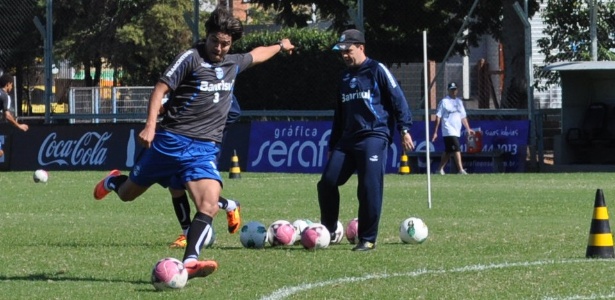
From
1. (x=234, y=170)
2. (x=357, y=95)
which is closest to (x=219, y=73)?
(x=357, y=95)

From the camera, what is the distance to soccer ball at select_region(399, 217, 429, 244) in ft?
40.1

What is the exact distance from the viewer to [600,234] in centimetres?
1047

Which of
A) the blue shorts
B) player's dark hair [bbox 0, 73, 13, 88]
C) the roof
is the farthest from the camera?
player's dark hair [bbox 0, 73, 13, 88]

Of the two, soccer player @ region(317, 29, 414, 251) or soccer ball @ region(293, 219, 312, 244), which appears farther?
soccer ball @ region(293, 219, 312, 244)

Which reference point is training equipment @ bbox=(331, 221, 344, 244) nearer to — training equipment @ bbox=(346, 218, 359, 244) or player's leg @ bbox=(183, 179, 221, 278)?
training equipment @ bbox=(346, 218, 359, 244)

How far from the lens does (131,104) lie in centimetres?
4162

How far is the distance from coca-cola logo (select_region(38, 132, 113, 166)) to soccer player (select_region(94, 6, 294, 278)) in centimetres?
2061

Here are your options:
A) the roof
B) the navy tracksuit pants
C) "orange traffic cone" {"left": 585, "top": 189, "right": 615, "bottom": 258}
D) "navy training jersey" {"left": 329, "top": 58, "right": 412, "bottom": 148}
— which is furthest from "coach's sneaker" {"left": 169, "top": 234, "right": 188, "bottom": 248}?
the roof

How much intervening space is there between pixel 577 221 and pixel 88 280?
22.8 ft

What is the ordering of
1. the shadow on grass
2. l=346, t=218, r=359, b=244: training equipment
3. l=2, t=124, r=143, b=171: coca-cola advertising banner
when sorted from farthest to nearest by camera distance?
l=2, t=124, r=143, b=171: coca-cola advertising banner, l=346, t=218, r=359, b=244: training equipment, the shadow on grass

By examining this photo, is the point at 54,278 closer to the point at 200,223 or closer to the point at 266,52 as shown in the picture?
the point at 200,223

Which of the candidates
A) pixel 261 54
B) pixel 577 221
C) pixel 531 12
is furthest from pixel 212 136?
pixel 531 12

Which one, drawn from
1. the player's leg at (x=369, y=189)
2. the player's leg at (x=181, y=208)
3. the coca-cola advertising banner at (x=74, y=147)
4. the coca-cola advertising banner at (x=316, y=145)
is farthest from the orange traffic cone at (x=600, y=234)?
the coca-cola advertising banner at (x=74, y=147)

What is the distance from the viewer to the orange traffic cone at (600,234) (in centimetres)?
1038
